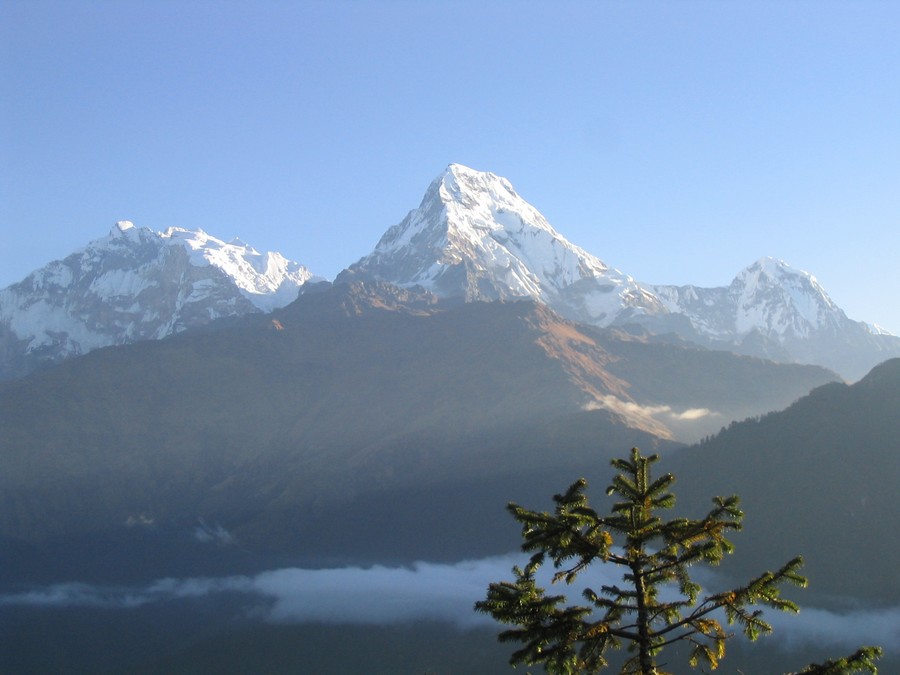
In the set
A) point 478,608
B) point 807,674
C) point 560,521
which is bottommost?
point 807,674

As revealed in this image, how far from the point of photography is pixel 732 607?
30.9 meters

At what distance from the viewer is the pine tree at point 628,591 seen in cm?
3078

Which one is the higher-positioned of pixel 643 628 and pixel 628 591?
pixel 628 591

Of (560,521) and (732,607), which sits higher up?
(560,521)

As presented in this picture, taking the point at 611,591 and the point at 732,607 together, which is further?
the point at 611,591

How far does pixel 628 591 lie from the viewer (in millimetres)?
32406

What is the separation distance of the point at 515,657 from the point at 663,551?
203 inches

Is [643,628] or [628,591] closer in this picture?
[643,628]

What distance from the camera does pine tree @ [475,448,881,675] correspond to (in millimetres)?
30781

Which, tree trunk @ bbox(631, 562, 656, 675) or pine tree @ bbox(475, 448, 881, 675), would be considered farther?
tree trunk @ bbox(631, 562, 656, 675)

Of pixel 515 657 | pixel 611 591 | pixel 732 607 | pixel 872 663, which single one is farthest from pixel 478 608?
pixel 872 663

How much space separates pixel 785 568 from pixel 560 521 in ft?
19.7

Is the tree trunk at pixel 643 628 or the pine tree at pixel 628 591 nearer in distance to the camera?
the pine tree at pixel 628 591

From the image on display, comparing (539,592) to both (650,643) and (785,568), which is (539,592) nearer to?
(650,643)
